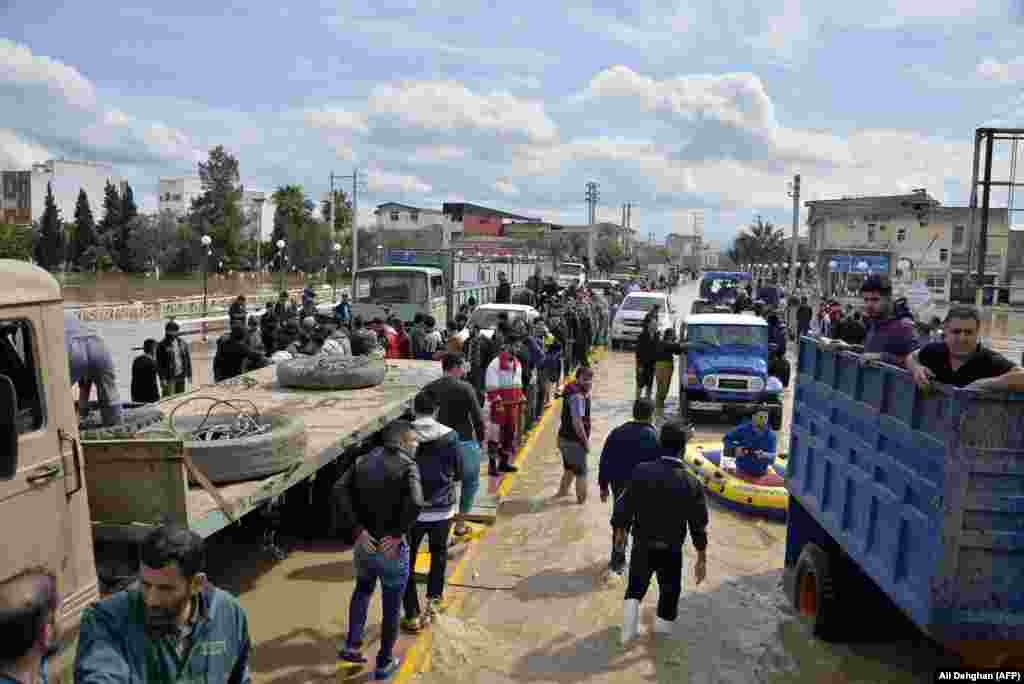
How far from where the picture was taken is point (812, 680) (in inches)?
213

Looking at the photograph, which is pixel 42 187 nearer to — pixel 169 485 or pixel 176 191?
pixel 176 191

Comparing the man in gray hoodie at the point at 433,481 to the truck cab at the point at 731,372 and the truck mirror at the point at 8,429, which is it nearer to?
the truck mirror at the point at 8,429

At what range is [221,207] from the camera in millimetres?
67438

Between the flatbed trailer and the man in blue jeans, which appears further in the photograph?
the man in blue jeans

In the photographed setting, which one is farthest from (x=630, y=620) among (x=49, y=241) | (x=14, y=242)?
(x=49, y=241)

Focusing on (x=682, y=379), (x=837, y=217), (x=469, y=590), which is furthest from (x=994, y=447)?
(x=837, y=217)

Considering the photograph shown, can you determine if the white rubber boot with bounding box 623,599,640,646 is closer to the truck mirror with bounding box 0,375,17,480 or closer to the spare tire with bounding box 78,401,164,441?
the spare tire with bounding box 78,401,164,441

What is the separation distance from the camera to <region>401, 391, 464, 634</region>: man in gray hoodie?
5.75 meters

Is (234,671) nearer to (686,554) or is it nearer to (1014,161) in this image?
(686,554)

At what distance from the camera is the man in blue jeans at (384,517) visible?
4.95 metres

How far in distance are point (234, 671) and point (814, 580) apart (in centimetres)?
441

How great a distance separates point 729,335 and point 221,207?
60785 millimetres

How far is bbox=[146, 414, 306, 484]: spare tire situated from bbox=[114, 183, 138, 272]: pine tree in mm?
70025

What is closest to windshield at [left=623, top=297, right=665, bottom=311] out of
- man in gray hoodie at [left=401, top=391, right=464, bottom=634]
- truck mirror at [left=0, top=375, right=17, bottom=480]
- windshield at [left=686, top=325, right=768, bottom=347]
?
windshield at [left=686, top=325, right=768, bottom=347]
